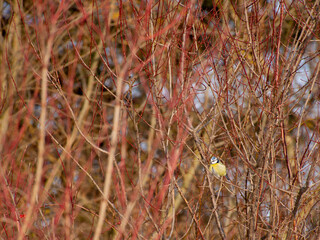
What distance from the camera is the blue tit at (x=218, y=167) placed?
3.03m

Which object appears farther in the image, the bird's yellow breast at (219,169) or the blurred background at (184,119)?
the bird's yellow breast at (219,169)

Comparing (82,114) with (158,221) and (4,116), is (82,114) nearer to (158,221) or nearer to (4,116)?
(4,116)

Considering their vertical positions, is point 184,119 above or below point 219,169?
above

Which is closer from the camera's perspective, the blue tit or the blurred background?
the blurred background

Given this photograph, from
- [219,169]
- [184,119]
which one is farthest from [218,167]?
[184,119]

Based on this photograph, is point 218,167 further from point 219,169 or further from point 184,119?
point 184,119

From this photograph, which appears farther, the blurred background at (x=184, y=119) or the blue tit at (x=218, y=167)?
the blue tit at (x=218, y=167)

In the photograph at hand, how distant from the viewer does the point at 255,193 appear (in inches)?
105

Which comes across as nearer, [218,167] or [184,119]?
[184,119]

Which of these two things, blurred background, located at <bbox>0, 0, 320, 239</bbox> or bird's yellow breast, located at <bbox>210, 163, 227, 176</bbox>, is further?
bird's yellow breast, located at <bbox>210, 163, 227, 176</bbox>

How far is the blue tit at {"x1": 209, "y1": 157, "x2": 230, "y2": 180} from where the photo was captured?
119 inches

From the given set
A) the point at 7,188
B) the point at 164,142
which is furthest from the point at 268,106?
the point at 7,188

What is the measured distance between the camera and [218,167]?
122 inches

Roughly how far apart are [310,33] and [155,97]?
3.68ft
